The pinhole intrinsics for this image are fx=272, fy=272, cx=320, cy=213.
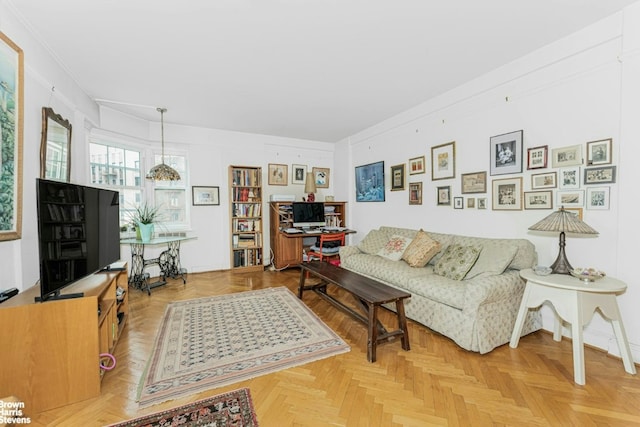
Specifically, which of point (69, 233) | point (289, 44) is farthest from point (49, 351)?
point (289, 44)

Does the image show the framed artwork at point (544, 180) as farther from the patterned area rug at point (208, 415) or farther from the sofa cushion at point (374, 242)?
the patterned area rug at point (208, 415)

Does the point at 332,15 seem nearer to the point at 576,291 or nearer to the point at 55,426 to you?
the point at 576,291

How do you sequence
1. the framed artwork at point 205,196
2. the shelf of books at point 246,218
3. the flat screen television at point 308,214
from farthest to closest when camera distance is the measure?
the flat screen television at point 308,214 → the shelf of books at point 246,218 → the framed artwork at point 205,196

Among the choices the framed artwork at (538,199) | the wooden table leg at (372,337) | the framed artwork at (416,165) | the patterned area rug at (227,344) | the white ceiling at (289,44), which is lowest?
the patterned area rug at (227,344)

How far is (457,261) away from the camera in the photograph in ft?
9.52

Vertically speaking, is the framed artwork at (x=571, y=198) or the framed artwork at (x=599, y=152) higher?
the framed artwork at (x=599, y=152)

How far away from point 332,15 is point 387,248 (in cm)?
284

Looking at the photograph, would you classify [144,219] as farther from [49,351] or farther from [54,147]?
[49,351]

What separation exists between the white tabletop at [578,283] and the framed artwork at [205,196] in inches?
186

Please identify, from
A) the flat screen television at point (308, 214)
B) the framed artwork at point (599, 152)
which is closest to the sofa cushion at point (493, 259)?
the framed artwork at point (599, 152)

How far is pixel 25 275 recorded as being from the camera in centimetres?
209

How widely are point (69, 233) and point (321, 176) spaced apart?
15.3 ft

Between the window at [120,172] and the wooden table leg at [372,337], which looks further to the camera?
the window at [120,172]

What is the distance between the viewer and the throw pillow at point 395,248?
3676 millimetres
